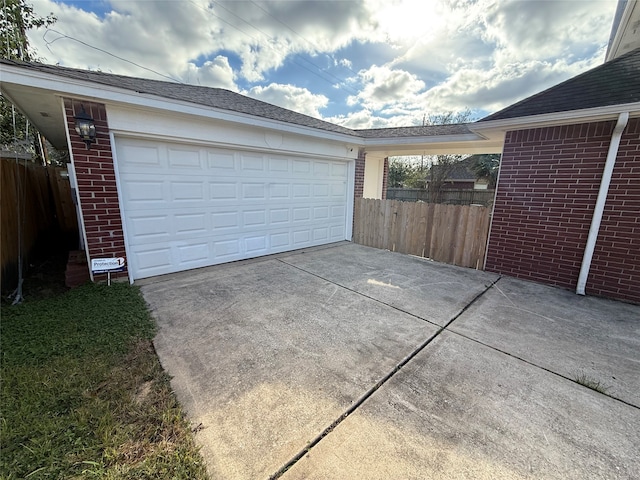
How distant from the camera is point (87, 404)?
1827 mm

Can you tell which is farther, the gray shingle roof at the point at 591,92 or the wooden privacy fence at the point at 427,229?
the wooden privacy fence at the point at 427,229

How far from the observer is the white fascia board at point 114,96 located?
296cm

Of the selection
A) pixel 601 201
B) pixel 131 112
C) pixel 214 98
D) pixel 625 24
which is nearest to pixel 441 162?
pixel 625 24

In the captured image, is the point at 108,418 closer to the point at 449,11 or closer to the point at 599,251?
the point at 599,251

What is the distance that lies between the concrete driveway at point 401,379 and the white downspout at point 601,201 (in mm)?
429

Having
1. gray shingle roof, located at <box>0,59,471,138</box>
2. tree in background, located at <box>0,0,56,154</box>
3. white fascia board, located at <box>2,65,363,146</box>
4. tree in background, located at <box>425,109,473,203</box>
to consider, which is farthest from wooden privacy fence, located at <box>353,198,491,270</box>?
tree in background, located at <box>425,109,473,203</box>

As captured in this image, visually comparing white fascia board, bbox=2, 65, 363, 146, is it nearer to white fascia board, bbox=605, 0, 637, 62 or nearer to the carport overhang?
the carport overhang

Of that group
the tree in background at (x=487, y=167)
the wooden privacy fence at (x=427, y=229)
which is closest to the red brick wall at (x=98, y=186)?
the wooden privacy fence at (x=427, y=229)

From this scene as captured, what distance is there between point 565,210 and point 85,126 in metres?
7.25

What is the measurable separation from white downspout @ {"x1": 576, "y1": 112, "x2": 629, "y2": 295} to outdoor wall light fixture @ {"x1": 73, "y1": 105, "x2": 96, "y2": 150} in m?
7.16

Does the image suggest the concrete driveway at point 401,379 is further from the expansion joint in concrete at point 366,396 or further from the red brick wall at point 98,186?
the red brick wall at point 98,186

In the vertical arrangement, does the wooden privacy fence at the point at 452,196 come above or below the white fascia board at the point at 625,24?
below

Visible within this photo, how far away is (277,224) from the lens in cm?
596

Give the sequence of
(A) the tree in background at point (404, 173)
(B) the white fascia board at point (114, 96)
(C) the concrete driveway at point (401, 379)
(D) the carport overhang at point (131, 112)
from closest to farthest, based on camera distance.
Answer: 1. (C) the concrete driveway at point (401, 379)
2. (B) the white fascia board at point (114, 96)
3. (D) the carport overhang at point (131, 112)
4. (A) the tree in background at point (404, 173)
